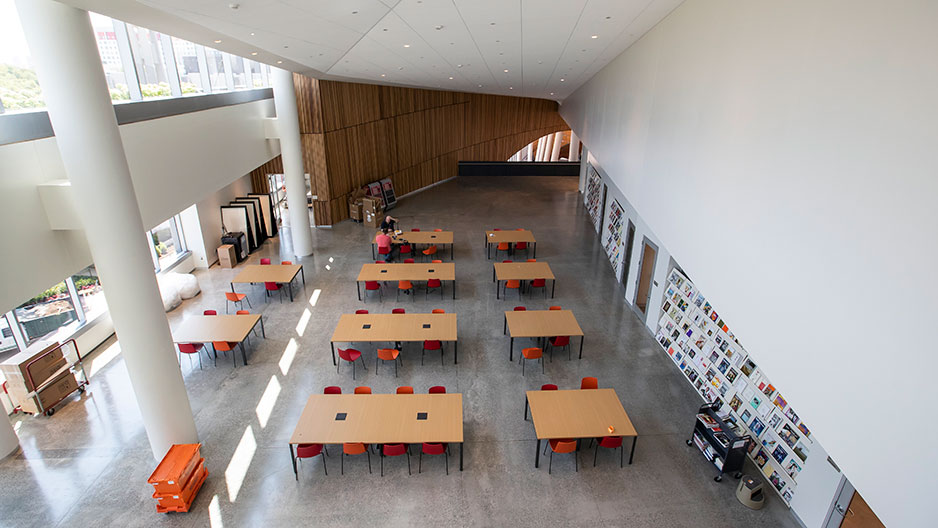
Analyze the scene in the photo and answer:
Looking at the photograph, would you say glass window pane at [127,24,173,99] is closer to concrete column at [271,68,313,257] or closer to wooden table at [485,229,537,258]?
concrete column at [271,68,313,257]

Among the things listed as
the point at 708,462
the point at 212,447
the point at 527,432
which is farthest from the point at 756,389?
the point at 212,447

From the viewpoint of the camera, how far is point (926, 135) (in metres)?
2.42

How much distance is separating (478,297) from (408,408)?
5.17m

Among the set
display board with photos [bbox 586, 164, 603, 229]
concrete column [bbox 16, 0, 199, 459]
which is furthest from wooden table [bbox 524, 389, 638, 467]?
display board with photos [bbox 586, 164, 603, 229]

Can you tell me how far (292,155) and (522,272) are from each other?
7.78m

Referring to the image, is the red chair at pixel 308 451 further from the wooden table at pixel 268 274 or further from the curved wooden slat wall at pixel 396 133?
the curved wooden slat wall at pixel 396 133

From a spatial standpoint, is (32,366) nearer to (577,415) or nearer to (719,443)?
(577,415)

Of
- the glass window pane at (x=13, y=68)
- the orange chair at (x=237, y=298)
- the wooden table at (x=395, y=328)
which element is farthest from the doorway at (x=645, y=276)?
the glass window pane at (x=13, y=68)

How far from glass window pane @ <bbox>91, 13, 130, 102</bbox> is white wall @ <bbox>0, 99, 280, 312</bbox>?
1.07m

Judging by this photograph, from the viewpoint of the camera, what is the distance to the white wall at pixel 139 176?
16.7 feet

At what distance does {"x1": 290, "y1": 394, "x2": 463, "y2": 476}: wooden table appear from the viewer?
21.8 ft

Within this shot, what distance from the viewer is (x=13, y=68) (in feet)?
18.3

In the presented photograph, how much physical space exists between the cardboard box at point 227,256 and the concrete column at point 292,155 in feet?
5.88

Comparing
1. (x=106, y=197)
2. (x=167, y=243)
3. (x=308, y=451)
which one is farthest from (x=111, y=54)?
(x=308, y=451)
